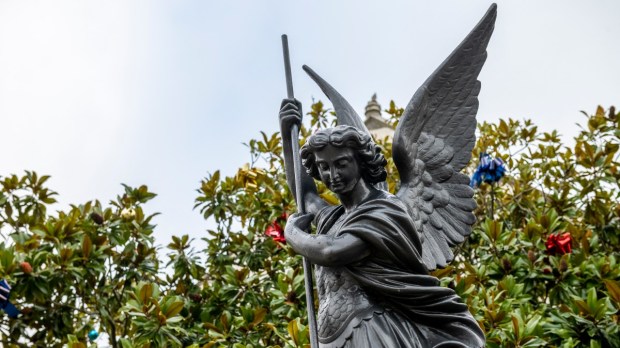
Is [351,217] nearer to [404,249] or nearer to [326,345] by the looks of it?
[404,249]

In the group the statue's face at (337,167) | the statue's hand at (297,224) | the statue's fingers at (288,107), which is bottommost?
the statue's hand at (297,224)

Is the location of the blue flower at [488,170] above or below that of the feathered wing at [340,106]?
above

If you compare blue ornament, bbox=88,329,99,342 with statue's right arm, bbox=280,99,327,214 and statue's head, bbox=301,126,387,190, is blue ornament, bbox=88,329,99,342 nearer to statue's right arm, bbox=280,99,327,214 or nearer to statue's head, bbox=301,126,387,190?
statue's right arm, bbox=280,99,327,214

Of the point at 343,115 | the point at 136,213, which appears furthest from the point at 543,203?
the point at 343,115

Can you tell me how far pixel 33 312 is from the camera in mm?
7754

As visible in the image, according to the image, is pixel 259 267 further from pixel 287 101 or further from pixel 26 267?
pixel 287 101

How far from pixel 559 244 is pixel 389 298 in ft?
14.0

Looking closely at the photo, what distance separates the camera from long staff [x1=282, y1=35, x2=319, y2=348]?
3559 mm

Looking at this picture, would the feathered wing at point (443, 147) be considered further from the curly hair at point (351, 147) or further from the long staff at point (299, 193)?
the long staff at point (299, 193)

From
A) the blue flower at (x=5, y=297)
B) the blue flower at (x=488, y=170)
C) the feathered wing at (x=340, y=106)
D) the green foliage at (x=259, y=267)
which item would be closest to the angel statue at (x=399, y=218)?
the feathered wing at (x=340, y=106)

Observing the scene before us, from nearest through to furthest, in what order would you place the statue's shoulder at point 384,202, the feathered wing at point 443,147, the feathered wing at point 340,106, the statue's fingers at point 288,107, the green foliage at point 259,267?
the statue's shoulder at point 384,202, the feathered wing at point 443,147, the statue's fingers at point 288,107, the feathered wing at point 340,106, the green foliage at point 259,267

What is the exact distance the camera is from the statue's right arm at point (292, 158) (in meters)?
4.07

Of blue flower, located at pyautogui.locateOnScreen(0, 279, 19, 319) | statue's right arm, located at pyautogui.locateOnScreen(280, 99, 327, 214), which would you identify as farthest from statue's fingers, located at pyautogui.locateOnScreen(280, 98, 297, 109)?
blue flower, located at pyautogui.locateOnScreen(0, 279, 19, 319)

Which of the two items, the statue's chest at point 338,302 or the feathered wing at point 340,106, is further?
the feathered wing at point 340,106
